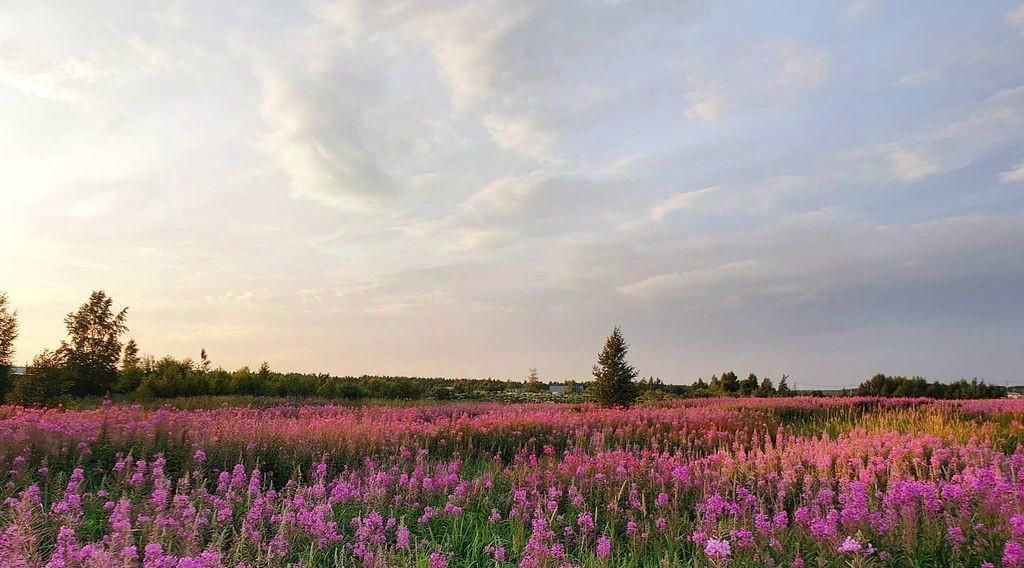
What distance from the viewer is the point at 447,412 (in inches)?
726

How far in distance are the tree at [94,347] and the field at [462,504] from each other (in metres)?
21.9

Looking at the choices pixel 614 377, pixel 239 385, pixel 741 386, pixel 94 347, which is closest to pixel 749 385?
pixel 741 386

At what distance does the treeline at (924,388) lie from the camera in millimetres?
38469

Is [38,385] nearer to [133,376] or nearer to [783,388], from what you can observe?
[133,376]

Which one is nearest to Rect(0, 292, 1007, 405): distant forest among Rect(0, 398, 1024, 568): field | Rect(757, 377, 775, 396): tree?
Rect(757, 377, 775, 396): tree

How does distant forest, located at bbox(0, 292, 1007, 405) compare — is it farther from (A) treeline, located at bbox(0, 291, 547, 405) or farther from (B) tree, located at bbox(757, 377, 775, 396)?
(B) tree, located at bbox(757, 377, 775, 396)

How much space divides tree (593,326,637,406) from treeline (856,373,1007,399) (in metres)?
23.0

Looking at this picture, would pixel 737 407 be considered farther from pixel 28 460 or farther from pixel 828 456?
pixel 28 460

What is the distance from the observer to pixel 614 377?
22.3 meters

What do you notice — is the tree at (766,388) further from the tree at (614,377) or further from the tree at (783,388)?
the tree at (614,377)

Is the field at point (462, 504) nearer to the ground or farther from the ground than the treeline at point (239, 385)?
nearer to the ground

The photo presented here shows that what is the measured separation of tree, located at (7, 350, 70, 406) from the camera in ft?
69.3

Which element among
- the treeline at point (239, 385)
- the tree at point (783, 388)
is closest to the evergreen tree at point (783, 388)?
the tree at point (783, 388)

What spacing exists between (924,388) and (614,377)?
27995 millimetres
